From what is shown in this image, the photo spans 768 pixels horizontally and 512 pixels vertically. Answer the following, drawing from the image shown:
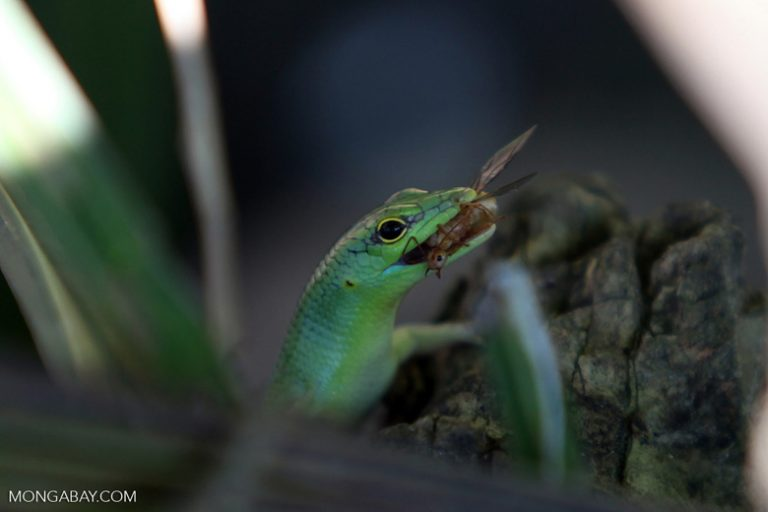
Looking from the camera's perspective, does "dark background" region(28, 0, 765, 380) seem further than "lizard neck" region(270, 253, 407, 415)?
Yes

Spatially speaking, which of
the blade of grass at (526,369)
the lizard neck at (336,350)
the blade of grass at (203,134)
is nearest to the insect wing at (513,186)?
the lizard neck at (336,350)

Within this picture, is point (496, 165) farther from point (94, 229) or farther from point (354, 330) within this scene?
point (94, 229)

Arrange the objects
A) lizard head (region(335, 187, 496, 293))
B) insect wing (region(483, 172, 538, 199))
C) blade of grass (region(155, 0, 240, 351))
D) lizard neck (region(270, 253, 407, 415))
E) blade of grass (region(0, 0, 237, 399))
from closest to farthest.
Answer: blade of grass (region(0, 0, 237, 399)) → blade of grass (region(155, 0, 240, 351)) → insect wing (region(483, 172, 538, 199)) → lizard head (region(335, 187, 496, 293)) → lizard neck (region(270, 253, 407, 415))

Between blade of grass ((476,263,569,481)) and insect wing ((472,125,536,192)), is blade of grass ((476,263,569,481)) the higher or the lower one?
the lower one

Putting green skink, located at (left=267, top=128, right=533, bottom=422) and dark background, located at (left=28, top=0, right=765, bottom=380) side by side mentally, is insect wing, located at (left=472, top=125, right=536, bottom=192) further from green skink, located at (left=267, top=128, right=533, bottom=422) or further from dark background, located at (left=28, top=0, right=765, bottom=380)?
dark background, located at (left=28, top=0, right=765, bottom=380)

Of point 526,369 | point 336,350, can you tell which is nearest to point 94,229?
point 526,369

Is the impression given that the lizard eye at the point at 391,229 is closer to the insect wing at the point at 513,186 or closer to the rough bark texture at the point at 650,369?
the insect wing at the point at 513,186

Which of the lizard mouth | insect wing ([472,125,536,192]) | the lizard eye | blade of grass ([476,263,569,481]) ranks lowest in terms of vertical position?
blade of grass ([476,263,569,481])

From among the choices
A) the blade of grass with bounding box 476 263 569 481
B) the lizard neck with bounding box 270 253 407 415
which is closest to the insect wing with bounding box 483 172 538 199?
the lizard neck with bounding box 270 253 407 415
